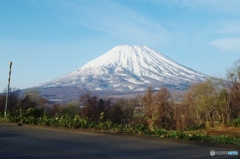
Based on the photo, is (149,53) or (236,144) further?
(149,53)

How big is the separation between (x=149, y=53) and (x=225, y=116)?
8363 cm

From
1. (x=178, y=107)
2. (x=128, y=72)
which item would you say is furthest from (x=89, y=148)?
(x=128, y=72)

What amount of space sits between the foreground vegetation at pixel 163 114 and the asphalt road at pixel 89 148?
1.11 metres

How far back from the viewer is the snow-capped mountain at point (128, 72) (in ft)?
299

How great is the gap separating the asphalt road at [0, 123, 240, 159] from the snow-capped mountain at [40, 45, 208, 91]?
Result: 2882 inches

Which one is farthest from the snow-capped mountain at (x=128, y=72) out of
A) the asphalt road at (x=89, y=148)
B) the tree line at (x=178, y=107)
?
the asphalt road at (x=89, y=148)

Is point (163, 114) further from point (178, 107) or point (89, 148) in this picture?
point (89, 148)

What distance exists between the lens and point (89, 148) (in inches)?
295

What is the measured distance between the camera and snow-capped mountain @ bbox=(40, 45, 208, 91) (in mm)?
91062

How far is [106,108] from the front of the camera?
37.8 m

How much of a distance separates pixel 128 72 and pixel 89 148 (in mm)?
96639

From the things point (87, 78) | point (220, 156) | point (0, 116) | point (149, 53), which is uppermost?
point (149, 53)

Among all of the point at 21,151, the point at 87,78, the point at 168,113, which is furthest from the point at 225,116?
the point at 87,78

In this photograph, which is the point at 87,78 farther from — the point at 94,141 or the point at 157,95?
the point at 94,141
